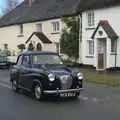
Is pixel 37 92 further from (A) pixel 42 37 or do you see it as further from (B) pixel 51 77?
(A) pixel 42 37

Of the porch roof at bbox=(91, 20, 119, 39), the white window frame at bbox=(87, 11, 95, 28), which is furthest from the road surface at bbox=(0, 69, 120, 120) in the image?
the white window frame at bbox=(87, 11, 95, 28)

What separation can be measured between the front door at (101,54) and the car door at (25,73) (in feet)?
43.3

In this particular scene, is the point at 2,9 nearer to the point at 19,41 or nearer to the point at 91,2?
the point at 19,41

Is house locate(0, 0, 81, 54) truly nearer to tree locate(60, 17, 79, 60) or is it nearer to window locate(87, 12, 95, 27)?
tree locate(60, 17, 79, 60)

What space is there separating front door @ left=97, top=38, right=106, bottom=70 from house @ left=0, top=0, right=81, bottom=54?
5.07 meters

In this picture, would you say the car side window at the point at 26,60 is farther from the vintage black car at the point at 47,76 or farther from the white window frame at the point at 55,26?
the white window frame at the point at 55,26

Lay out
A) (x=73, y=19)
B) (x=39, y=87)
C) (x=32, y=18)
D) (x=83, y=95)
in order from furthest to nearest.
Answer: (x=32, y=18)
(x=73, y=19)
(x=83, y=95)
(x=39, y=87)

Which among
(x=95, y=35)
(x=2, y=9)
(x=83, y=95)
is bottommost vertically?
(x=83, y=95)

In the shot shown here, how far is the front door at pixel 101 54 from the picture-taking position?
86.9 feet

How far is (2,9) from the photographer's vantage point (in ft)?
259

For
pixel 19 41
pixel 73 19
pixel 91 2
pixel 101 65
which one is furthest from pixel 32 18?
pixel 101 65

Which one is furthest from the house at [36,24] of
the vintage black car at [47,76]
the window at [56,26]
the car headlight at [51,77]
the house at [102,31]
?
the car headlight at [51,77]

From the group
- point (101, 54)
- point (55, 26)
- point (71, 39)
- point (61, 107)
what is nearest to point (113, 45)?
point (101, 54)

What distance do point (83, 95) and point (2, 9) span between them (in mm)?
68080
